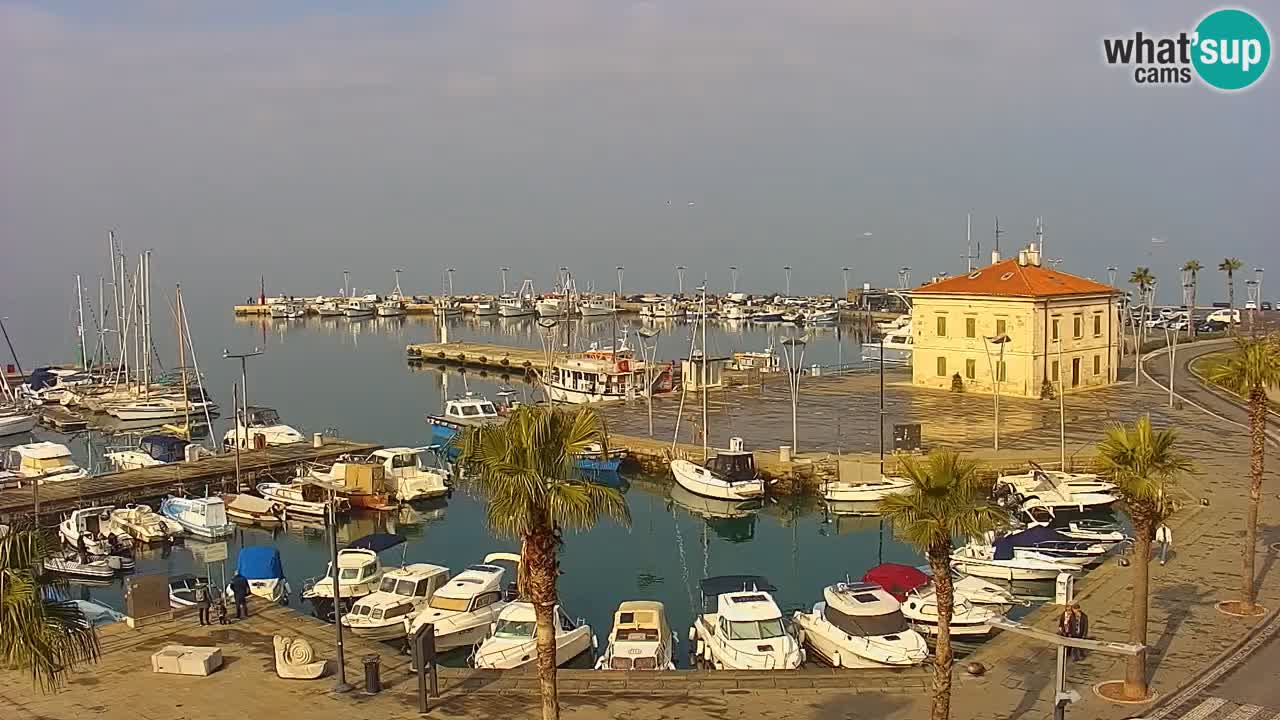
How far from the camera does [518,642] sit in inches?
958

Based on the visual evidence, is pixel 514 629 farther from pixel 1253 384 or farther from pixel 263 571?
pixel 1253 384

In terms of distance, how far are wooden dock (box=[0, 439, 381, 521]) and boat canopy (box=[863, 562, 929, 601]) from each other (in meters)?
31.0

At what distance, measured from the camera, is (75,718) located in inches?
742

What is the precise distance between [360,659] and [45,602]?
9.70 m

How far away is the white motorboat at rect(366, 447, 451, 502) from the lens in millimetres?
47625

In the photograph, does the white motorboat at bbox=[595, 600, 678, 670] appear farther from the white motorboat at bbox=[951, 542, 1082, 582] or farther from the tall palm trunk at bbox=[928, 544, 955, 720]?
the white motorboat at bbox=[951, 542, 1082, 582]

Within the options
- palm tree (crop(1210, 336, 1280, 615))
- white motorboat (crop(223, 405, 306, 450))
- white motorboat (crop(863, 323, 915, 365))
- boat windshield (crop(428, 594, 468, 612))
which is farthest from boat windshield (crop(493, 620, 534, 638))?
white motorboat (crop(863, 323, 915, 365))

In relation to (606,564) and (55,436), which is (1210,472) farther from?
(55,436)

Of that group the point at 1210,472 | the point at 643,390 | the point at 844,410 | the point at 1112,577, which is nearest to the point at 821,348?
the point at 643,390

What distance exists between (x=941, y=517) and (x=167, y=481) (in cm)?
4172

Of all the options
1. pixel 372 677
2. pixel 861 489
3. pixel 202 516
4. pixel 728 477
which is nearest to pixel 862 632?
pixel 372 677

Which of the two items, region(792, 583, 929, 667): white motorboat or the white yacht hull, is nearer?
region(792, 583, 929, 667): white motorboat

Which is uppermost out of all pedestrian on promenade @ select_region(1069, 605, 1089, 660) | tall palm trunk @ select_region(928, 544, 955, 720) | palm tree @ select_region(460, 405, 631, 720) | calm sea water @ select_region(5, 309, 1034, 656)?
palm tree @ select_region(460, 405, 631, 720)

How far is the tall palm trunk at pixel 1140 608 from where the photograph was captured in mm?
19109
